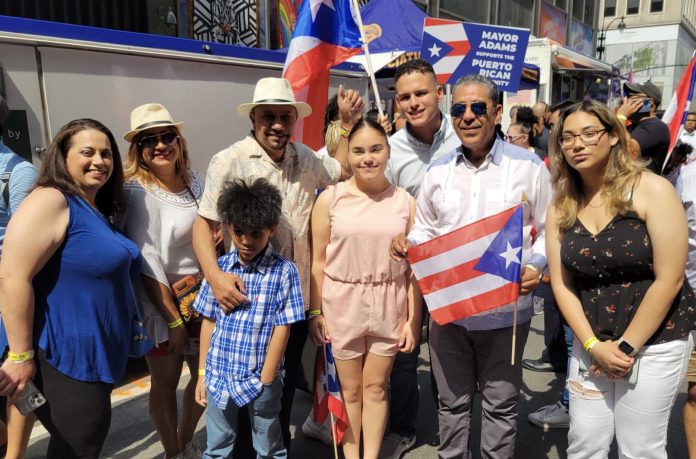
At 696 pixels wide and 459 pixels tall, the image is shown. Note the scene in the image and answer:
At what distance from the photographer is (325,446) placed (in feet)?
11.1

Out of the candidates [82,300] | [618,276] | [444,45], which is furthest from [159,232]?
[444,45]

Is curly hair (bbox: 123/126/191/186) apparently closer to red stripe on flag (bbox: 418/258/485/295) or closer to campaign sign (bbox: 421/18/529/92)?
red stripe on flag (bbox: 418/258/485/295)

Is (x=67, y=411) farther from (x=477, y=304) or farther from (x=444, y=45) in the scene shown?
(x=444, y=45)

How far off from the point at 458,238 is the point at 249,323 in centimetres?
107

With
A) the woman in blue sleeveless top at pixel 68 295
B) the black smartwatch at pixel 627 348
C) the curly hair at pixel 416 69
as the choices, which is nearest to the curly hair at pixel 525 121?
the curly hair at pixel 416 69

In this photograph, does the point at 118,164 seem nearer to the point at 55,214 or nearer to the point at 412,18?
the point at 55,214

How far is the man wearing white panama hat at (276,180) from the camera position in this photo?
254cm

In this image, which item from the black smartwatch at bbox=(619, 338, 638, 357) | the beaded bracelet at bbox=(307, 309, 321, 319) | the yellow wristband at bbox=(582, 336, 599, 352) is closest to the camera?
the black smartwatch at bbox=(619, 338, 638, 357)

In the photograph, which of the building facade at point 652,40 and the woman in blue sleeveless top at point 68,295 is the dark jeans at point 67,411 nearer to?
the woman in blue sleeveless top at point 68,295

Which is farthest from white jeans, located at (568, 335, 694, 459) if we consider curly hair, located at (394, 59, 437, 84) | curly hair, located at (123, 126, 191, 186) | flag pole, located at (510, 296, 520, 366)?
curly hair, located at (123, 126, 191, 186)

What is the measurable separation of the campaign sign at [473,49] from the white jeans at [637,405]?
15.6 feet

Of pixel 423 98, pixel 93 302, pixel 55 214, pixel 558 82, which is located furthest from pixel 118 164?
pixel 558 82

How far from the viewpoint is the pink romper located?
2639mm

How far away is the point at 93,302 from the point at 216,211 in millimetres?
674
